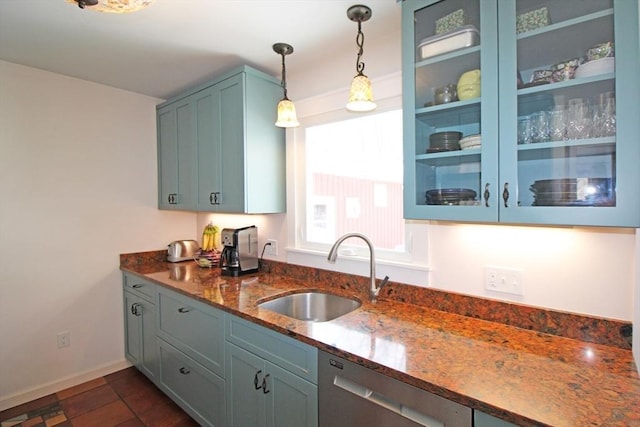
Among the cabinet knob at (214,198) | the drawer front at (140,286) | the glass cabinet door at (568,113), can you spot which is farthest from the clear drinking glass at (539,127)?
the drawer front at (140,286)

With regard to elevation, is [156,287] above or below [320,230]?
below

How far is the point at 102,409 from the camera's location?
7.16 ft

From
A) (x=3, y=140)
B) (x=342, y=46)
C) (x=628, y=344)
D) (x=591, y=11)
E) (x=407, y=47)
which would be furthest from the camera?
(x=3, y=140)

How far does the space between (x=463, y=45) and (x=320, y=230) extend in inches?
53.4

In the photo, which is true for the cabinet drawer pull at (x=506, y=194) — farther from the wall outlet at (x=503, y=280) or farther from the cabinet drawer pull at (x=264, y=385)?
the cabinet drawer pull at (x=264, y=385)

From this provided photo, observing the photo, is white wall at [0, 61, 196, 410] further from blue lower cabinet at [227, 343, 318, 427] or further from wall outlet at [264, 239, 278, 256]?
blue lower cabinet at [227, 343, 318, 427]

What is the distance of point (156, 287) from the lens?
2273 mm

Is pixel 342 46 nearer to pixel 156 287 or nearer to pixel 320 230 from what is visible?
pixel 320 230

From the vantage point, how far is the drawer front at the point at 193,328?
1766 mm

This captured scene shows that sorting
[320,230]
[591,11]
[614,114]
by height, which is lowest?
[320,230]

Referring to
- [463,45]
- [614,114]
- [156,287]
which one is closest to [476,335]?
[614,114]

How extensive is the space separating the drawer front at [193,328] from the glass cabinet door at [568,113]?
59.6 inches

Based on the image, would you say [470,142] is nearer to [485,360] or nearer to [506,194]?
[506,194]

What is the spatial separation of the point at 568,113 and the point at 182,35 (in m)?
1.87
